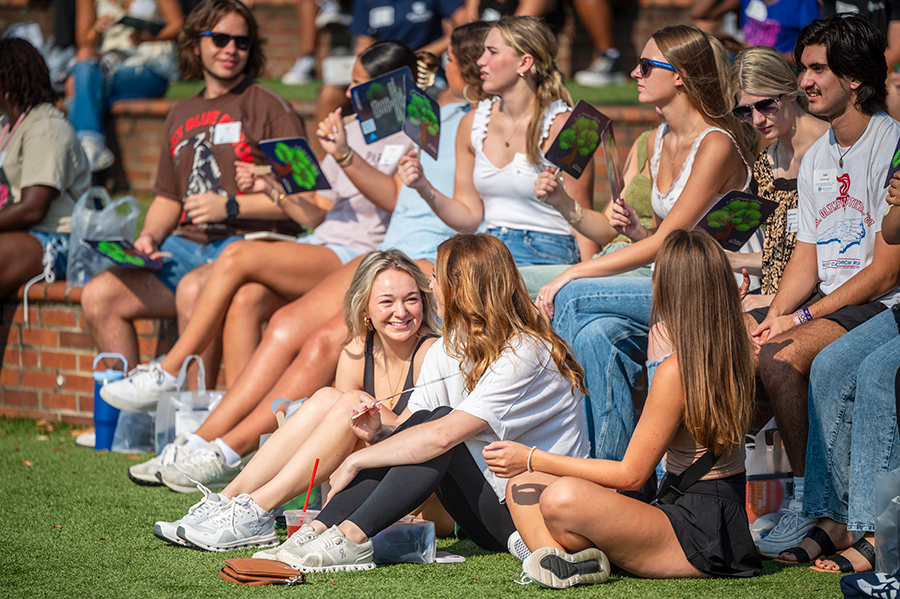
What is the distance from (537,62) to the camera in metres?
4.14

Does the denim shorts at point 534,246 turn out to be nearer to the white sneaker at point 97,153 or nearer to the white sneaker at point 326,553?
the white sneaker at point 326,553

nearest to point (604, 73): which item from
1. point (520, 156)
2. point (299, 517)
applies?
point (520, 156)

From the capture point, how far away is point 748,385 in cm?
278

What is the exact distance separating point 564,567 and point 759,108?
1840mm

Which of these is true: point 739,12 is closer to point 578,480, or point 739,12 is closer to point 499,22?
point 499,22

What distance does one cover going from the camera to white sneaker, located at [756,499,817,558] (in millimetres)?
3014

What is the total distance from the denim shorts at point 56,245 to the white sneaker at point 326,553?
3083mm

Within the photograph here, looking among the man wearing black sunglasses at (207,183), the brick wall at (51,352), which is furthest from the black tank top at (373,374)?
the brick wall at (51,352)

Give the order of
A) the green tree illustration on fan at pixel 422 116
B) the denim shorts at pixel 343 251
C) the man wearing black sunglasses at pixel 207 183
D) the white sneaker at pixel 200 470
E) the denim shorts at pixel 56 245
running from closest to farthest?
the white sneaker at pixel 200 470 → the green tree illustration on fan at pixel 422 116 → the denim shorts at pixel 343 251 → the man wearing black sunglasses at pixel 207 183 → the denim shorts at pixel 56 245

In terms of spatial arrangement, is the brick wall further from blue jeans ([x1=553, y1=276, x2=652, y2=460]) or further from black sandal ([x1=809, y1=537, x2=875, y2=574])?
black sandal ([x1=809, y1=537, x2=875, y2=574])

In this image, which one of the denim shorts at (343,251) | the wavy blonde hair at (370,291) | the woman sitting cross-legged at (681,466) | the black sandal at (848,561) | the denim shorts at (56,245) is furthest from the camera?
the denim shorts at (56,245)

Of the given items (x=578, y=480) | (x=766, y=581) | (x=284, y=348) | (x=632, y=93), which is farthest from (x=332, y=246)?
(x=632, y=93)

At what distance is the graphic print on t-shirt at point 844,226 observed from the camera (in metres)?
3.26

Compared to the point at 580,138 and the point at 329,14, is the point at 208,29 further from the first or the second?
the point at 329,14
